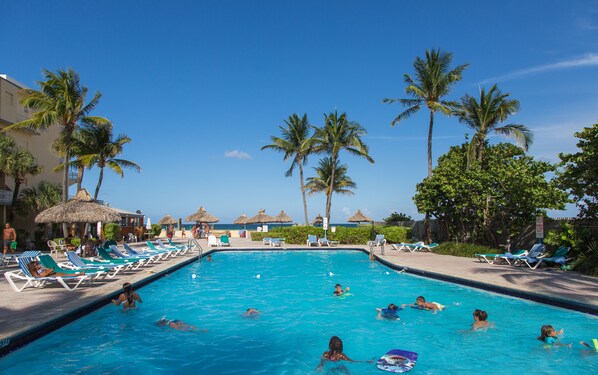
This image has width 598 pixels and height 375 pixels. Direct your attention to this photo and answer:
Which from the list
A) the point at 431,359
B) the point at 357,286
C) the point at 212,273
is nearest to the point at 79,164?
the point at 212,273

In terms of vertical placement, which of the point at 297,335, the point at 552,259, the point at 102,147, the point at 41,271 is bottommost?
the point at 297,335

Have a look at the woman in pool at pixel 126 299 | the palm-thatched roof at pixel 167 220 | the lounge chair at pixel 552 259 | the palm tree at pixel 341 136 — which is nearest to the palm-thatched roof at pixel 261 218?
the palm-thatched roof at pixel 167 220

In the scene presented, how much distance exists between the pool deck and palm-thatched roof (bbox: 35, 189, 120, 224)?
9.19ft

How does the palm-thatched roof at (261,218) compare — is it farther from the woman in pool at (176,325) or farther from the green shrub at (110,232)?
the woman in pool at (176,325)

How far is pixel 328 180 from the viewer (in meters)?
42.6

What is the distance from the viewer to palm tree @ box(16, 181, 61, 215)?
25781 millimetres

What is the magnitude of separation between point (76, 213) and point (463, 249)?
690 inches

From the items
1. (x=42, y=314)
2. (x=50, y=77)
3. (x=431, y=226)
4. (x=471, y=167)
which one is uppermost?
(x=50, y=77)

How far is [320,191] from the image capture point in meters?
45.6

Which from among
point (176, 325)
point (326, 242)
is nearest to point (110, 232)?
point (326, 242)

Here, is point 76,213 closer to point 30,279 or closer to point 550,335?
point 30,279

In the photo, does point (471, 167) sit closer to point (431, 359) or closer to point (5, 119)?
point (431, 359)

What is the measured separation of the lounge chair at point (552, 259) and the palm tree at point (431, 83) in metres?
11.0

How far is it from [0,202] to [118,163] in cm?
724
